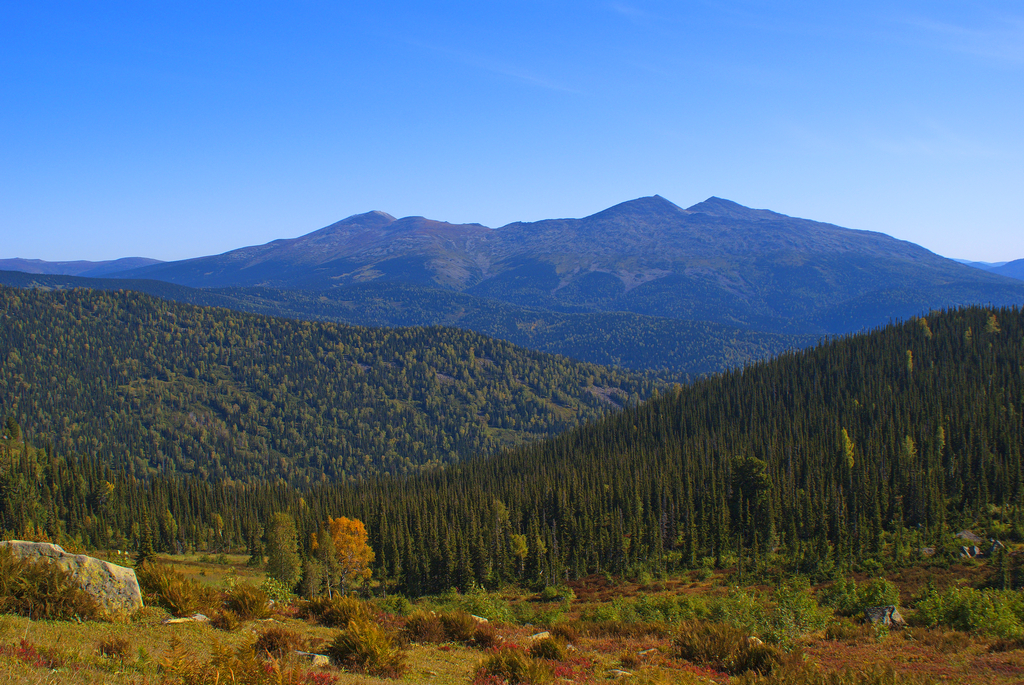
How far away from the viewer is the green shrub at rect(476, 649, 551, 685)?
23.3 m

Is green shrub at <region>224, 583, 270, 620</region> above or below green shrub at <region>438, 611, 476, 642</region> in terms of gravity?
above

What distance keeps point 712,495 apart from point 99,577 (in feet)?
375

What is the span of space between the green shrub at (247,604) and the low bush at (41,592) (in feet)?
21.8

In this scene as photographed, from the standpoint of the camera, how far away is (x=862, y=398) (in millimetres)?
176250

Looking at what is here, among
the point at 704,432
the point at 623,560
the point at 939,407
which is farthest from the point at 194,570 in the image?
the point at 939,407

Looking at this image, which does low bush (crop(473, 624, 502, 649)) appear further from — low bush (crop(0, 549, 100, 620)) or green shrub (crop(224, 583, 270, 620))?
low bush (crop(0, 549, 100, 620))

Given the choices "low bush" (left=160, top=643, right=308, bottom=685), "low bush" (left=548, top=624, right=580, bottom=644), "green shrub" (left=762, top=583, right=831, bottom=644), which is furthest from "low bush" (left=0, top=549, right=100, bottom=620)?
"green shrub" (left=762, top=583, right=831, bottom=644)

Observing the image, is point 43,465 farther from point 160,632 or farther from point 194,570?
point 160,632

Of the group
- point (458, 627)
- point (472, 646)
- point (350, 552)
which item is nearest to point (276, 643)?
point (458, 627)

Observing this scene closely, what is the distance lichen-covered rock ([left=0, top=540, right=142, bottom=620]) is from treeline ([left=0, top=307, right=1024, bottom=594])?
83.6m

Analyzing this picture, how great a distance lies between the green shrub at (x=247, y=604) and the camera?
104 ft

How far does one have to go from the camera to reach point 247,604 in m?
31.8

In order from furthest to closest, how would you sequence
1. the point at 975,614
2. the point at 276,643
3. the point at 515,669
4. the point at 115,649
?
the point at 975,614 < the point at 276,643 < the point at 515,669 < the point at 115,649

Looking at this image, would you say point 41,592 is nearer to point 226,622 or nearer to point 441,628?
point 226,622
